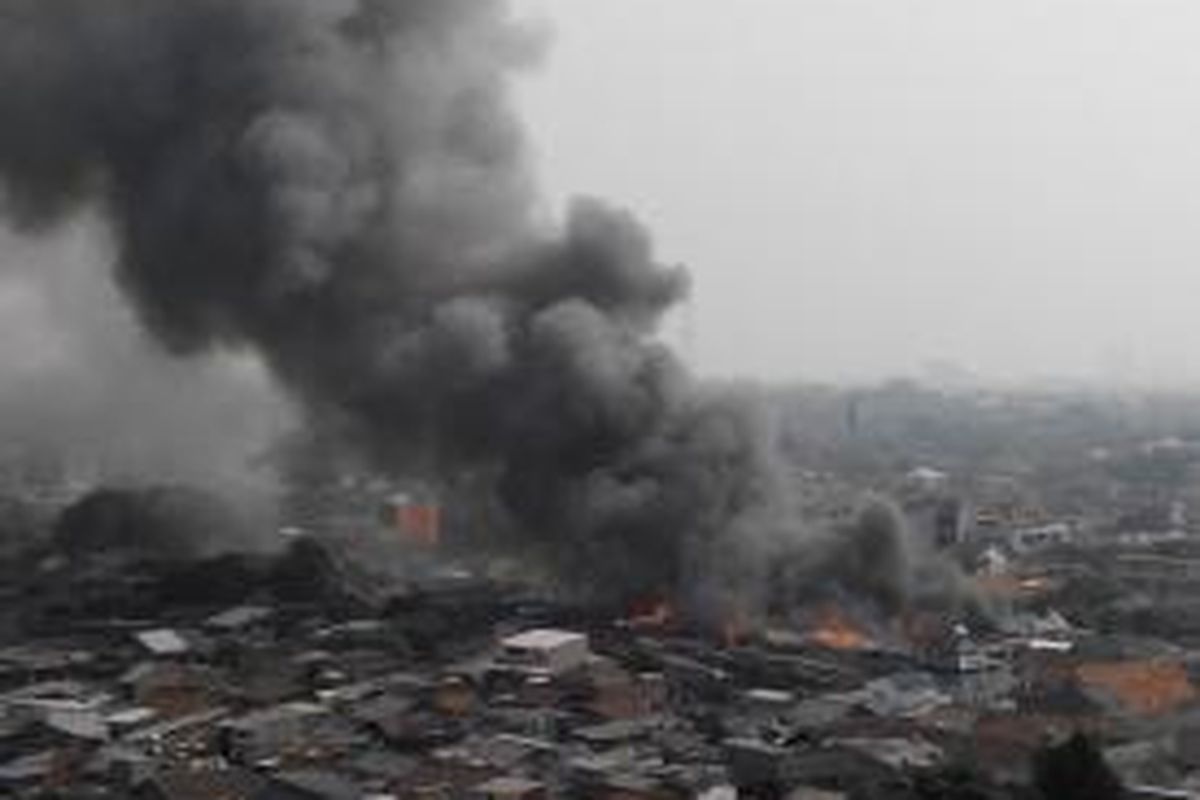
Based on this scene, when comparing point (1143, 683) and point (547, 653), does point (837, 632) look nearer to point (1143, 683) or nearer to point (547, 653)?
point (1143, 683)

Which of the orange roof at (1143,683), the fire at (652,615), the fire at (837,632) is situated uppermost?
the fire at (652,615)

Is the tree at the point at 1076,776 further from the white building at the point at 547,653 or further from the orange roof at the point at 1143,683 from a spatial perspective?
the white building at the point at 547,653

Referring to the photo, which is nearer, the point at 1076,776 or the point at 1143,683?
the point at 1076,776

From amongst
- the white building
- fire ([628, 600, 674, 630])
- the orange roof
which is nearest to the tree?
the orange roof

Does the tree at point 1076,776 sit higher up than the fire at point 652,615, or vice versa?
the fire at point 652,615

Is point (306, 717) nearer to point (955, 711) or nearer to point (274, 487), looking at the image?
point (955, 711)

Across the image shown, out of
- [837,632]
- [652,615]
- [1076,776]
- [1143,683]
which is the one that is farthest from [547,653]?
[1076,776]

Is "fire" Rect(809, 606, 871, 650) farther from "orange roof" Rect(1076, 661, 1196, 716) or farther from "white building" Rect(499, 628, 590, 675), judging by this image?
"white building" Rect(499, 628, 590, 675)

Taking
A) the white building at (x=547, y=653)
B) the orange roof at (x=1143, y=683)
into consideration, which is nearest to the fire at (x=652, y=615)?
the white building at (x=547, y=653)
